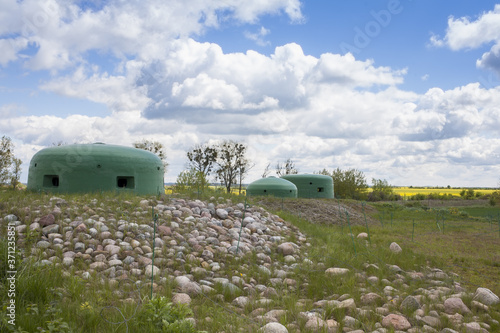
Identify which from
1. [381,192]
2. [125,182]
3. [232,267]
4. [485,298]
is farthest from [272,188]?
[381,192]

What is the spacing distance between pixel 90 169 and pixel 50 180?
1945mm

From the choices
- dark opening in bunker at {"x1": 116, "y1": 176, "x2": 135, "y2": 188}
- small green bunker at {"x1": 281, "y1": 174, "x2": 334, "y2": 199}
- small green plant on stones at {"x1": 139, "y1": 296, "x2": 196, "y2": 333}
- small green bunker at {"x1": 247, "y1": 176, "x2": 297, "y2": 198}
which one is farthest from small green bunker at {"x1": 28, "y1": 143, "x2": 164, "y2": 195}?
small green bunker at {"x1": 281, "y1": 174, "x2": 334, "y2": 199}

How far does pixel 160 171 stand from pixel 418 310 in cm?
1147

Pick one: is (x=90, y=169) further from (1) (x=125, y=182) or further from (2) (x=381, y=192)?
(2) (x=381, y=192)

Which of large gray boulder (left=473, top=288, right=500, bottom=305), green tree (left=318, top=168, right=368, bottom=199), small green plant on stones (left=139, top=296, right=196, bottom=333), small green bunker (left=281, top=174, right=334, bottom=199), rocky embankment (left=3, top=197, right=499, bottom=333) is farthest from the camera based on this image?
green tree (left=318, top=168, right=368, bottom=199)

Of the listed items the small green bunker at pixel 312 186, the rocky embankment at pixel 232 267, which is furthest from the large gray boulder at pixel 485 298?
the small green bunker at pixel 312 186

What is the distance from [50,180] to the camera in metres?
13.4

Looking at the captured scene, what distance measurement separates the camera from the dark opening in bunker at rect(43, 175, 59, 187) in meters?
13.2

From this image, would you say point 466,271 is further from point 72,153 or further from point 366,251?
point 72,153

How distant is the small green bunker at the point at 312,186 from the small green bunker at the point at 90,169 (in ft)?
62.2

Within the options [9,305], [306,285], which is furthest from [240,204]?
[9,305]

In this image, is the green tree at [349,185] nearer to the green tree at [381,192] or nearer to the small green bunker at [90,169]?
the green tree at [381,192]

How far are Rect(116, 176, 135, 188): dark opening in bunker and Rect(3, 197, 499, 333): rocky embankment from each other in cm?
325

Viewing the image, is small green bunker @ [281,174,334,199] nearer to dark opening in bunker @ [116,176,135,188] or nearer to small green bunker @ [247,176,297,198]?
small green bunker @ [247,176,297,198]
